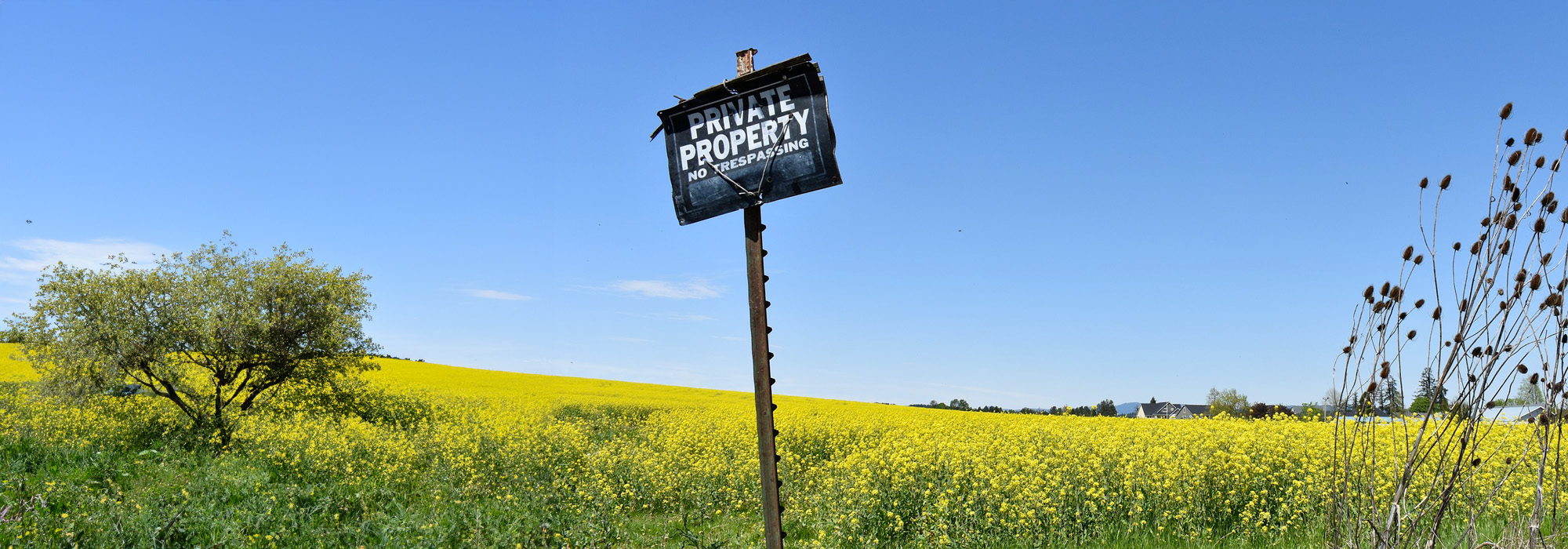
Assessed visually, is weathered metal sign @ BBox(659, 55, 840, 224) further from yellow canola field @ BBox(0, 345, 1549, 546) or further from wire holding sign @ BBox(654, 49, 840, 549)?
yellow canola field @ BBox(0, 345, 1549, 546)

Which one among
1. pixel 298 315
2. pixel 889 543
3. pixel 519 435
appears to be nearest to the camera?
pixel 889 543

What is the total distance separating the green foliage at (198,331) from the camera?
50.0 ft

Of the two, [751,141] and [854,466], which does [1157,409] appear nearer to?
[854,466]

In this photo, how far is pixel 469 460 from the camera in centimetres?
1193

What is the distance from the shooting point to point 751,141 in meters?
4.07

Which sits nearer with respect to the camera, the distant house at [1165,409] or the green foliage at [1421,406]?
the green foliage at [1421,406]

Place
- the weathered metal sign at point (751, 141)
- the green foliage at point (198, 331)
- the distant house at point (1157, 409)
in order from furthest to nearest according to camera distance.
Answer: the distant house at point (1157, 409) < the green foliage at point (198, 331) < the weathered metal sign at point (751, 141)

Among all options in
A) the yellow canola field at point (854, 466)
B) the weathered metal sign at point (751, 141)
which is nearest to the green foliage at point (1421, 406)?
the yellow canola field at point (854, 466)

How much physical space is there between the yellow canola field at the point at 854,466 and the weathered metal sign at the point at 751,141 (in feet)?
9.94

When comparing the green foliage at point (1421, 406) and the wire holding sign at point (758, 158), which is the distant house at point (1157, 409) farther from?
the wire holding sign at point (758, 158)

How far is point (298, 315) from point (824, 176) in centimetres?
1612

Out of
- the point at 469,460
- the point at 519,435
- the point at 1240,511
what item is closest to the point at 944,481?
the point at 1240,511

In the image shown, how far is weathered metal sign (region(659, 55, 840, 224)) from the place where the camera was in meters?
3.89

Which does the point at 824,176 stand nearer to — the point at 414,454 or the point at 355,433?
the point at 414,454
